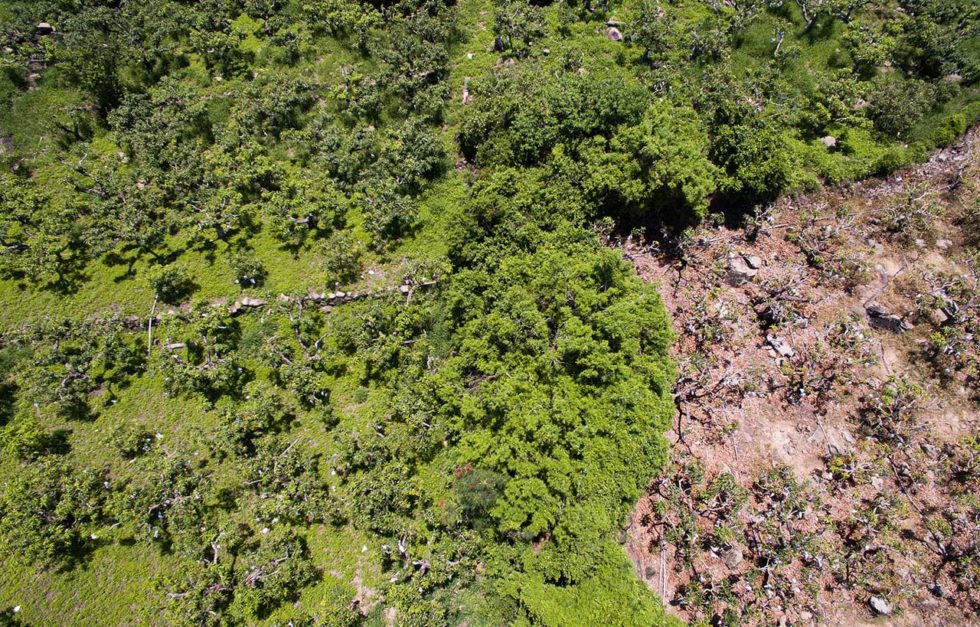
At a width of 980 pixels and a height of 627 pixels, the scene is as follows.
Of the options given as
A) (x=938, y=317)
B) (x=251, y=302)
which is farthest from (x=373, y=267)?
(x=938, y=317)

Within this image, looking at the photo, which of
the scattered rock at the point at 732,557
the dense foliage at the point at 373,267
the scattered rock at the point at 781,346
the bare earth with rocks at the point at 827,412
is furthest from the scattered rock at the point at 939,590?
the dense foliage at the point at 373,267

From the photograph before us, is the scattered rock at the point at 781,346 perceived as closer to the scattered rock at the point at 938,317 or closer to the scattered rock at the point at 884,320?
the scattered rock at the point at 884,320

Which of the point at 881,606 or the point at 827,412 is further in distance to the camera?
the point at 827,412

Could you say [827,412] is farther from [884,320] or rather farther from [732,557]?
[732,557]

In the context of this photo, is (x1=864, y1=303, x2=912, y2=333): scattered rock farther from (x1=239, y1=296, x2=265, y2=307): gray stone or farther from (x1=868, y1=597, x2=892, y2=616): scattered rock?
(x1=239, y1=296, x2=265, y2=307): gray stone

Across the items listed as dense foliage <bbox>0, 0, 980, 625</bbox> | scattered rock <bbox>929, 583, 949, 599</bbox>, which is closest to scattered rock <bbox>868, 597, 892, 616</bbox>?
scattered rock <bbox>929, 583, 949, 599</bbox>

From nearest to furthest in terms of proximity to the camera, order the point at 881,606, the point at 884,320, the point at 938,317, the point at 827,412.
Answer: the point at 881,606
the point at 827,412
the point at 938,317
the point at 884,320

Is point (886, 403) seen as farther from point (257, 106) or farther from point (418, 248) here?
point (257, 106)
